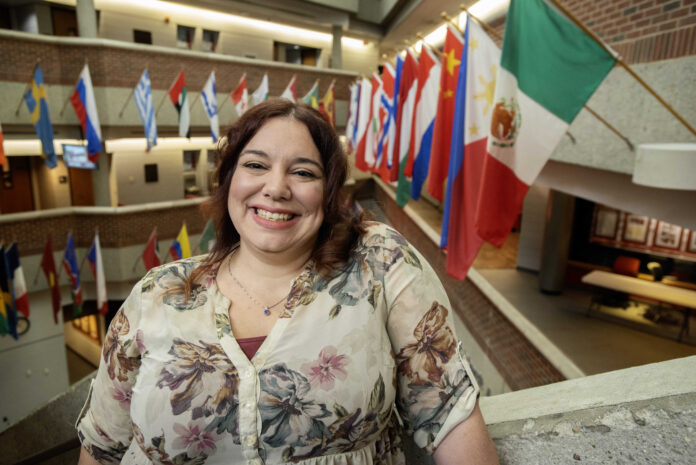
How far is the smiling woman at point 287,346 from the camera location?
1243 mm

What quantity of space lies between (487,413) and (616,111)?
13.7 ft

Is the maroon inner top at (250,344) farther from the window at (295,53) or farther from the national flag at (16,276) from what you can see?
the window at (295,53)

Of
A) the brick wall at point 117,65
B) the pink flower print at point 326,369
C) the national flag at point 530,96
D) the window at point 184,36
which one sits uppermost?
the window at point 184,36

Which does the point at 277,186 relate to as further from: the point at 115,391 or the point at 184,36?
the point at 184,36

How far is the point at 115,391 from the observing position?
4.54 ft

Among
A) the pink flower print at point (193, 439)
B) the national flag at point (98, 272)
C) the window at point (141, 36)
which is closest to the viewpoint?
the pink flower print at point (193, 439)

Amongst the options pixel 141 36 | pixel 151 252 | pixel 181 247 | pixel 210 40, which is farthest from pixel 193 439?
pixel 210 40

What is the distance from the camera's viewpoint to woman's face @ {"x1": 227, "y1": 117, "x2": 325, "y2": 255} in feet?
4.72

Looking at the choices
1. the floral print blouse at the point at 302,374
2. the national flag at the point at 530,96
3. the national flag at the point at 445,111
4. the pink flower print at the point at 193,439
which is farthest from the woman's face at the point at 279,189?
the national flag at the point at 445,111

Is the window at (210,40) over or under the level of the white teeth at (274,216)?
over

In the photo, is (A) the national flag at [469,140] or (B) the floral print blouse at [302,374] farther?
(A) the national flag at [469,140]

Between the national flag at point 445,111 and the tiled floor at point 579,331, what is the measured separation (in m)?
3.22

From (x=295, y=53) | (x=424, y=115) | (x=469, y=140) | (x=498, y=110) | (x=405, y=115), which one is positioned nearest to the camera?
(x=498, y=110)

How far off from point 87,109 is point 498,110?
865cm
